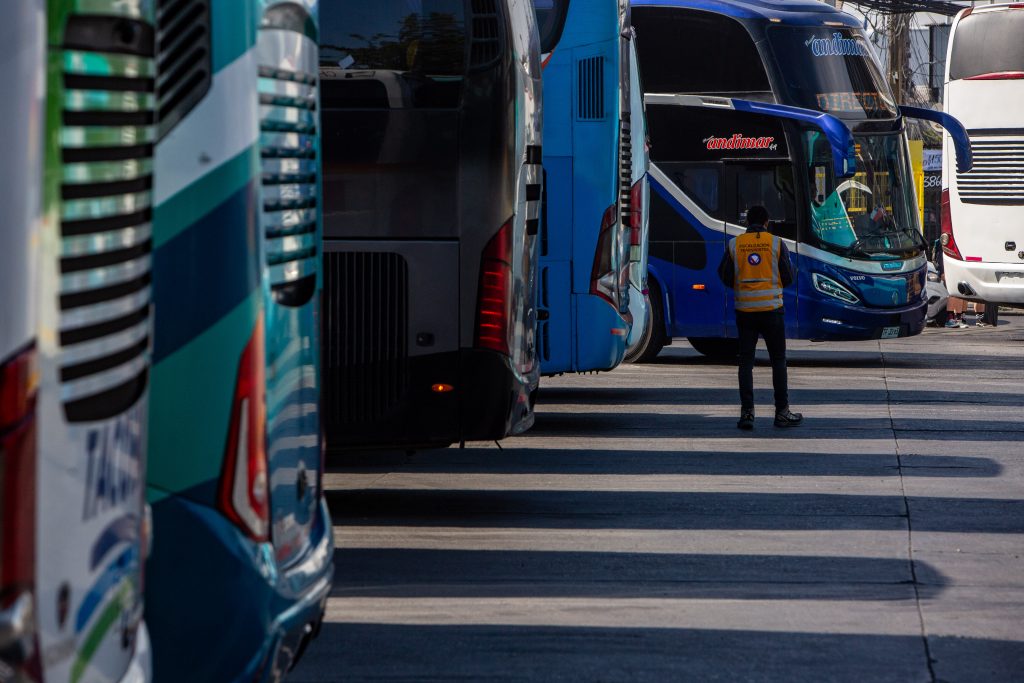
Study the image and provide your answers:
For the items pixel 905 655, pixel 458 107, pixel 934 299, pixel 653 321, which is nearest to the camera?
pixel 905 655

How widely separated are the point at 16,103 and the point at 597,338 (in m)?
11.1

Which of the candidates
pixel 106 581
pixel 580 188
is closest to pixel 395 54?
pixel 580 188

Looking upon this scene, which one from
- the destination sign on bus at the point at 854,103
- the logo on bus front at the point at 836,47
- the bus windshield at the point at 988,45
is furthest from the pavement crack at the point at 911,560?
the bus windshield at the point at 988,45

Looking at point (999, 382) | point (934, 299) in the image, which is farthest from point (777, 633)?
point (934, 299)

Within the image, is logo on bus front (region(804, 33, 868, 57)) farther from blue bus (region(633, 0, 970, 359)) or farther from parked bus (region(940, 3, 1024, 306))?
parked bus (region(940, 3, 1024, 306))

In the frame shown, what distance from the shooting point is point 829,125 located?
19734 millimetres

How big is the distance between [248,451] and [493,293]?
4.99 meters

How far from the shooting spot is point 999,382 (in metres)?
18.5

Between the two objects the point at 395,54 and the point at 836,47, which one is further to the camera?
the point at 836,47

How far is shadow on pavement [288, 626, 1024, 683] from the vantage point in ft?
20.8

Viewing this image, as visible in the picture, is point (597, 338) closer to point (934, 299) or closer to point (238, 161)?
point (238, 161)

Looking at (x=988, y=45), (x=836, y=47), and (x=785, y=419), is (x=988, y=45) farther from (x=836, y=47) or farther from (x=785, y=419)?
(x=785, y=419)

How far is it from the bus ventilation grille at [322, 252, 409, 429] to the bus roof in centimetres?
1267

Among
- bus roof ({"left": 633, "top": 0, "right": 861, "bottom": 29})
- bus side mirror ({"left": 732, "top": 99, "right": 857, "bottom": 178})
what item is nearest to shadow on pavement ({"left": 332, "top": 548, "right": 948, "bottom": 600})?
bus side mirror ({"left": 732, "top": 99, "right": 857, "bottom": 178})
